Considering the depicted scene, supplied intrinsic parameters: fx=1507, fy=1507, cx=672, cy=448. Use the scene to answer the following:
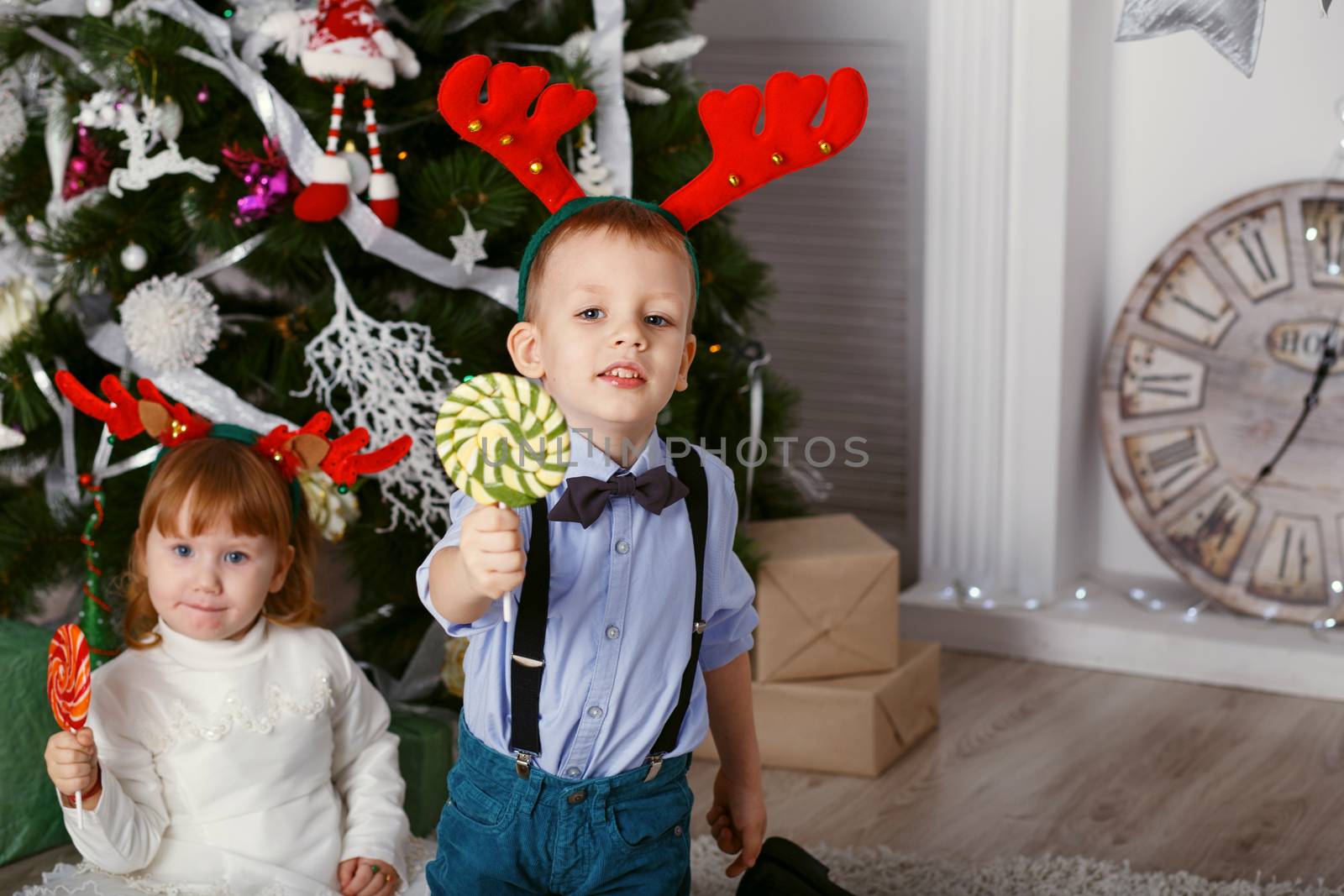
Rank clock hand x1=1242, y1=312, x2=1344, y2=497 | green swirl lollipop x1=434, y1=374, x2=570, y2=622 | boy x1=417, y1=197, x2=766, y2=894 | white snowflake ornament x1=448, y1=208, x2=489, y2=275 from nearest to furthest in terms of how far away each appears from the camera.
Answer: green swirl lollipop x1=434, y1=374, x2=570, y2=622
boy x1=417, y1=197, x2=766, y2=894
white snowflake ornament x1=448, y1=208, x2=489, y2=275
clock hand x1=1242, y1=312, x2=1344, y2=497

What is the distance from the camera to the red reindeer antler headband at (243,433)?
1.64 m

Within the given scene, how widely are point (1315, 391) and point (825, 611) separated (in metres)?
0.94

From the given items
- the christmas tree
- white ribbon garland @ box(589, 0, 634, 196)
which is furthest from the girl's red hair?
white ribbon garland @ box(589, 0, 634, 196)

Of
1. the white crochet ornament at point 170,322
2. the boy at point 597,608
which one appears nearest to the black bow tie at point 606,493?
the boy at point 597,608

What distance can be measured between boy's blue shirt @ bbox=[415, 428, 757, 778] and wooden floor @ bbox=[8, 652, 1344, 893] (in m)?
0.84

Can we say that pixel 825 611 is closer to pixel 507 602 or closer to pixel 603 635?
pixel 603 635

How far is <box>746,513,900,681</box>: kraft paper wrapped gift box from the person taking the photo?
221 centimetres

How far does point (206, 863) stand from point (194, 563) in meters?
0.31

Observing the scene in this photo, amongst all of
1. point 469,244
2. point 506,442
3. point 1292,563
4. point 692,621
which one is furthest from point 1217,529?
point 506,442

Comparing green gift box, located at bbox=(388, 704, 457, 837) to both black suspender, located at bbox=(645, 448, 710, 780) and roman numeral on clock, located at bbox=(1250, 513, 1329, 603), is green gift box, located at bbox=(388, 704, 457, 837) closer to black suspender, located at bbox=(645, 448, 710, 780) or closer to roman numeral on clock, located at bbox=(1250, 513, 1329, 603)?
black suspender, located at bbox=(645, 448, 710, 780)

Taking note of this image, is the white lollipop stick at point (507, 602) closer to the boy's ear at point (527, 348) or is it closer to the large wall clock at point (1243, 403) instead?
the boy's ear at point (527, 348)

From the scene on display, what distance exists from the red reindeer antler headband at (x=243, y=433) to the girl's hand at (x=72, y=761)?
0.35 m

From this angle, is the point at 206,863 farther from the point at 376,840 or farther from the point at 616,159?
the point at 616,159

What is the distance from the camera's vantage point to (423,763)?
1.88 m
